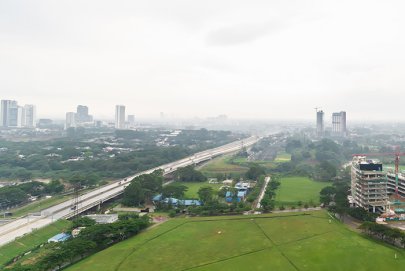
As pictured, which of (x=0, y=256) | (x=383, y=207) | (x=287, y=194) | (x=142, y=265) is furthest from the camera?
(x=287, y=194)

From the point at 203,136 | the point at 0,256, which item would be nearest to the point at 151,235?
the point at 0,256

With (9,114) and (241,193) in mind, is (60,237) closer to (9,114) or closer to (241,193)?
(241,193)

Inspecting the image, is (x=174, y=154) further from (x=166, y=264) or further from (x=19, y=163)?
(x=166, y=264)

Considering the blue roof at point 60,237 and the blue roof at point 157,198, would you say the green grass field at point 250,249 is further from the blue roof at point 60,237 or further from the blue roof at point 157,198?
the blue roof at point 157,198

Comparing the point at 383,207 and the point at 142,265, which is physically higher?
the point at 383,207

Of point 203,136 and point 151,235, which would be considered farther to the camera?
point 203,136

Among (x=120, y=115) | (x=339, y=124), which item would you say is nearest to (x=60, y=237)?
(x=339, y=124)

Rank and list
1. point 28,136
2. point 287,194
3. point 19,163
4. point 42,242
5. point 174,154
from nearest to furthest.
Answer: point 42,242 < point 287,194 < point 19,163 < point 174,154 < point 28,136

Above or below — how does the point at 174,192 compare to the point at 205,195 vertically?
below
